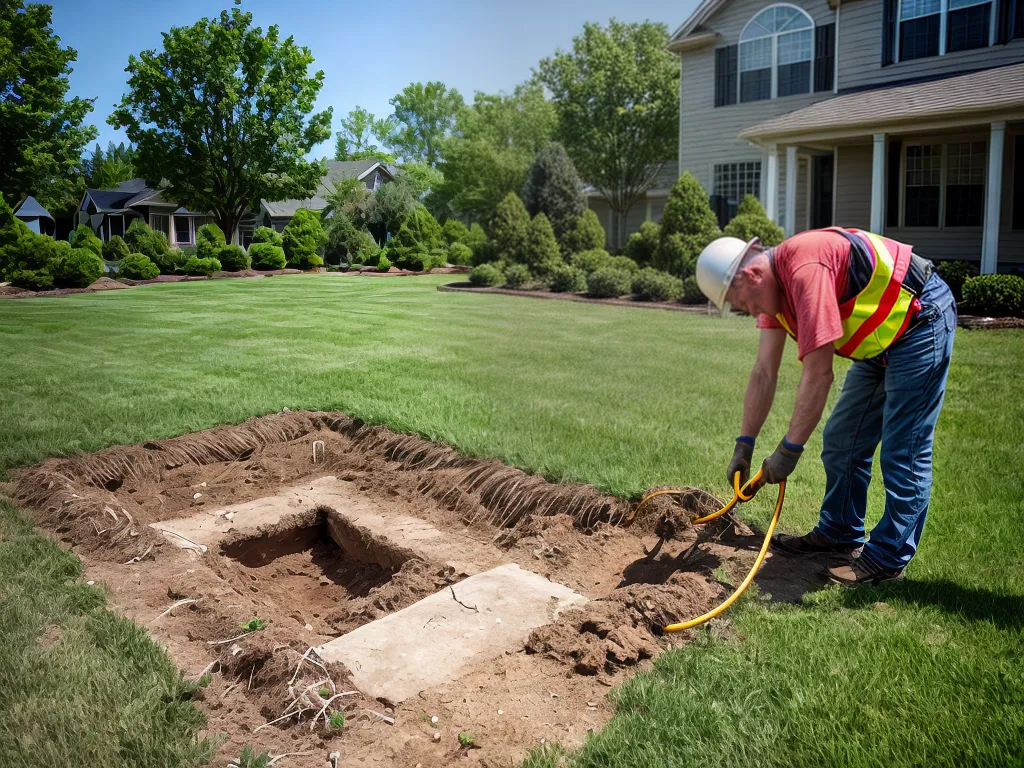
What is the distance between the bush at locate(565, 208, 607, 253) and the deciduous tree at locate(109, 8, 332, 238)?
1083 centimetres

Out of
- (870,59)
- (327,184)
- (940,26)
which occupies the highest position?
(940,26)

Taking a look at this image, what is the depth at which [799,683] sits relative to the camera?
2785mm

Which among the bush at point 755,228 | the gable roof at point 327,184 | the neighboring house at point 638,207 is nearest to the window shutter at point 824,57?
the bush at point 755,228

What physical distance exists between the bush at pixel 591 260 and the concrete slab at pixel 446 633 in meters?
13.7

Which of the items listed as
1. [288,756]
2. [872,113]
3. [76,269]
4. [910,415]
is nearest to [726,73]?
[872,113]

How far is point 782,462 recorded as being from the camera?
11.2 ft

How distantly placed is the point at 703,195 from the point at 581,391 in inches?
382

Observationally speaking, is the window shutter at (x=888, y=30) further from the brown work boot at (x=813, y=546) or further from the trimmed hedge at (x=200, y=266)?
the brown work boot at (x=813, y=546)

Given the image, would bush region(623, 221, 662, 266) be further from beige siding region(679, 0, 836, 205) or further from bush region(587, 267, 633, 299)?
bush region(587, 267, 633, 299)

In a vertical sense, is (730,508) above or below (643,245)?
below

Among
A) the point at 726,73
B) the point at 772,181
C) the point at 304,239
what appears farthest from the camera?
the point at 726,73

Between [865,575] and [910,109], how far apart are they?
1239 cm

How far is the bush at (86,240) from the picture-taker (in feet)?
24.9

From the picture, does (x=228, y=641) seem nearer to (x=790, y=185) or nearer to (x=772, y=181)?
(x=790, y=185)
